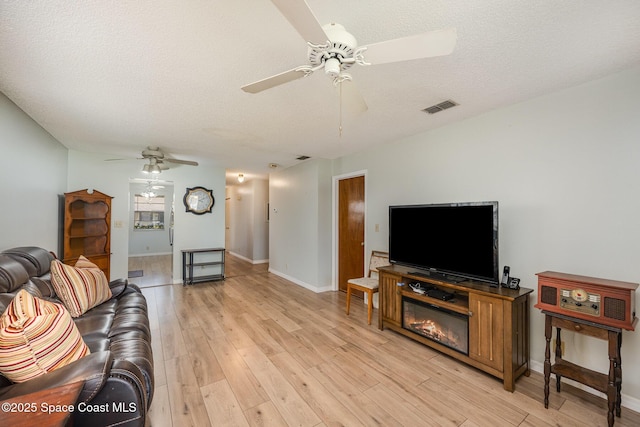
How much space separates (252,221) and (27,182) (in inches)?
194

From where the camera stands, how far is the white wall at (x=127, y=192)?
4.44 meters

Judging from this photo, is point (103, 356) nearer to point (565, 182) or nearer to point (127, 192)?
point (565, 182)

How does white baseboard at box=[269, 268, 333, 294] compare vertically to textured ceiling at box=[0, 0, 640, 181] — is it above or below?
below

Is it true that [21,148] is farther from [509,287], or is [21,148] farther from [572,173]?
[572,173]

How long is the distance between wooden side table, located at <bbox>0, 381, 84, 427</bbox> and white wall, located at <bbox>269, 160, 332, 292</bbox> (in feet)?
12.6

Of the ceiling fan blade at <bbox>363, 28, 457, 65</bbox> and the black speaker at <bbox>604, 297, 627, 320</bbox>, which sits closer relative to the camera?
the ceiling fan blade at <bbox>363, 28, 457, 65</bbox>

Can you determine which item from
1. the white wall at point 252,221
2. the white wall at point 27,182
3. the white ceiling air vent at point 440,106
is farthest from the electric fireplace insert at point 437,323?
the white wall at point 252,221

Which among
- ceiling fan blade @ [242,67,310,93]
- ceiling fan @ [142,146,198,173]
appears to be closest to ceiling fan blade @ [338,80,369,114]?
ceiling fan blade @ [242,67,310,93]

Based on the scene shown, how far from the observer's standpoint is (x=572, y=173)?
7.09 ft

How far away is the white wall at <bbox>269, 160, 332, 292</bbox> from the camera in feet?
15.7

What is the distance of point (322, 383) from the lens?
214 cm

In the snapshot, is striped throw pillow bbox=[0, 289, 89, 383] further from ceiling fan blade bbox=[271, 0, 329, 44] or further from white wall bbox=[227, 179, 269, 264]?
white wall bbox=[227, 179, 269, 264]

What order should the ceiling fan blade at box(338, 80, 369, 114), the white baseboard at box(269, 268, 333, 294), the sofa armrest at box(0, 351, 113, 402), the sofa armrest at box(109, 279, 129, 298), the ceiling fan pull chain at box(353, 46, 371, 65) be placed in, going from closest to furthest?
the sofa armrest at box(0, 351, 113, 402), the ceiling fan pull chain at box(353, 46, 371, 65), the ceiling fan blade at box(338, 80, 369, 114), the sofa armrest at box(109, 279, 129, 298), the white baseboard at box(269, 268, 333, 294)

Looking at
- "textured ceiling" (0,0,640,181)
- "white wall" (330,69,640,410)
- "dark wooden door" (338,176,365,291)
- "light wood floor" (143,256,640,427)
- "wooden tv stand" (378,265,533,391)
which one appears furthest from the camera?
"dark wooden door" (338,176,365,291)
